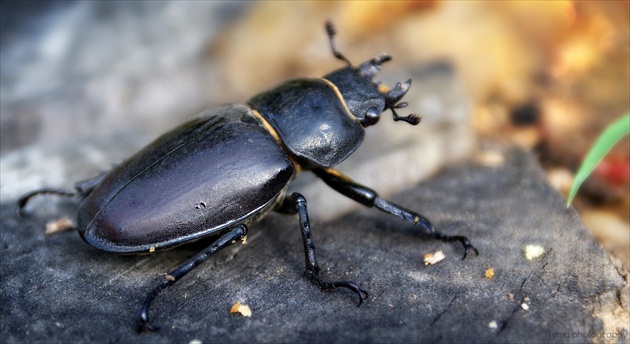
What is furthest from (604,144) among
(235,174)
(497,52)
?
(497,52)

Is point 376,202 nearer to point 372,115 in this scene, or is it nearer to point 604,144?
point 372,115

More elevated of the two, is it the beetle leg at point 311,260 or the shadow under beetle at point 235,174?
the shadow under beetle at point 235,174

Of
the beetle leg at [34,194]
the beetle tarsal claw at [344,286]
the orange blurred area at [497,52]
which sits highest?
the beetle leg at [34,194]

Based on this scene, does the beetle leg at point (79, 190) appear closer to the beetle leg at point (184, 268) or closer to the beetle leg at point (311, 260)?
the beetle leg at point (184, 268)

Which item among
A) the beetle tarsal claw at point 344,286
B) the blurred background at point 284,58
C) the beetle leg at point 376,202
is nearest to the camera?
the beetle tarsal claw at point 344,286

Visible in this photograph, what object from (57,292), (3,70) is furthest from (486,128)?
(3,70)

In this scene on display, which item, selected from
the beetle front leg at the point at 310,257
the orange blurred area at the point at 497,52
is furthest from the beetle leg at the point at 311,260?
the orange blurred area at the point at 497,52

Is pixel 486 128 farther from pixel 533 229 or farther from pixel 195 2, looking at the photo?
pixel 195 2
